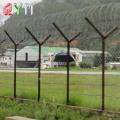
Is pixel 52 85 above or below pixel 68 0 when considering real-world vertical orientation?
below

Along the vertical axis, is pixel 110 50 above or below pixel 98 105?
above

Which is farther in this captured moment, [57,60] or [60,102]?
[57,60]

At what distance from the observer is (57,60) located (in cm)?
1081

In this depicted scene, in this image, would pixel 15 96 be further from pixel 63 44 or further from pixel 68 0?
pixel 68 0

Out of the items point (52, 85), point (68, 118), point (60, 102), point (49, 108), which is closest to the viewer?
point (68, 118)

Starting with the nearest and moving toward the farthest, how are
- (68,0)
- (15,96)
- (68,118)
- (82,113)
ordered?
(68,118)
(82,113)
(15,96)
(68,0)

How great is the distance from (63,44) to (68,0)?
24.0 meters

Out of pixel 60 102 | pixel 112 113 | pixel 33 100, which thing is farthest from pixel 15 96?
pixel 112 113

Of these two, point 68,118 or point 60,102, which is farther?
point 60,102

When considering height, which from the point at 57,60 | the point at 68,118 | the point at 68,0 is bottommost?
the point at 68,118

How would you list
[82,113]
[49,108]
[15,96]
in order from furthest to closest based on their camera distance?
[15,96], [49,108], [82,113]

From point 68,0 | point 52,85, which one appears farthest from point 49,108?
point 68,0

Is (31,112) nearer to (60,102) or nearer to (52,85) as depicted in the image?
(60,102)

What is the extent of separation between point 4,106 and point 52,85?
6385 millimetres
